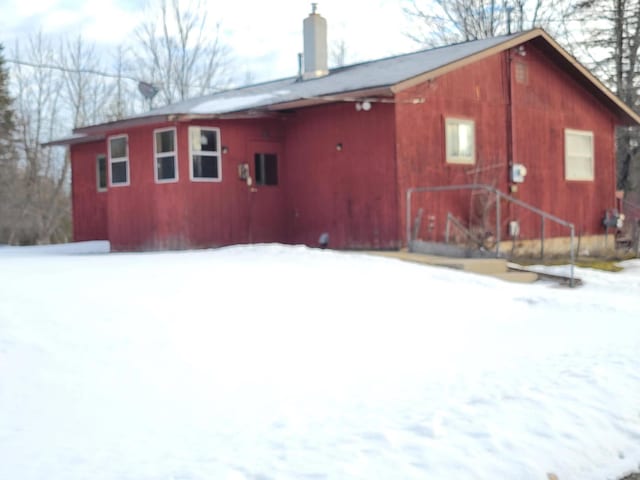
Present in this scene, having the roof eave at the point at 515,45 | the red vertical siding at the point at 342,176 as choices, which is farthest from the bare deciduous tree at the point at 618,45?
the red vertical siding at the point at 342,176

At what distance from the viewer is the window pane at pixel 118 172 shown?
1702cm

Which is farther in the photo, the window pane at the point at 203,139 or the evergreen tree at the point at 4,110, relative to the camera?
the evergreen tree at the point at 4,110

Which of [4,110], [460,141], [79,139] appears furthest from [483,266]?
[4,110]

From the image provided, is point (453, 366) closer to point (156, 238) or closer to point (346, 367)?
point (346, 367)

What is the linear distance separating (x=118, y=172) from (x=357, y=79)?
5626 millimetres

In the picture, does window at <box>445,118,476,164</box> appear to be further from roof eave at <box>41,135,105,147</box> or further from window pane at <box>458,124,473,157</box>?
roof eave at <box>41,135,105,147</box>

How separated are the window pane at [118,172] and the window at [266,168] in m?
3.01

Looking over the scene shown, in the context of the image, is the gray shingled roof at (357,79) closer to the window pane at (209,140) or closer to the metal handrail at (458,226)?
the window pane at (209,140)

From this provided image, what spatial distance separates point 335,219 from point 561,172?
Answer: 6143 mm

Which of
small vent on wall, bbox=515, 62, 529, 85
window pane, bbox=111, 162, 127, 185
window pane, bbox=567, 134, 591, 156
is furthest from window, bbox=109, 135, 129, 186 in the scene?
Answer: window pane, bbox=567, 134, 591, 156

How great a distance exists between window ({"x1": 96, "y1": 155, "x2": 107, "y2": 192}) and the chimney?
627 cm

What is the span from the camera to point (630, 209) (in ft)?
75.5

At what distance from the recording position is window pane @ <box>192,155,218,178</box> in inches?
606

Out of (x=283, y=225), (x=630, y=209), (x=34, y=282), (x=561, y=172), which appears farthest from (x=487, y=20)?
(x=34, y=282)
